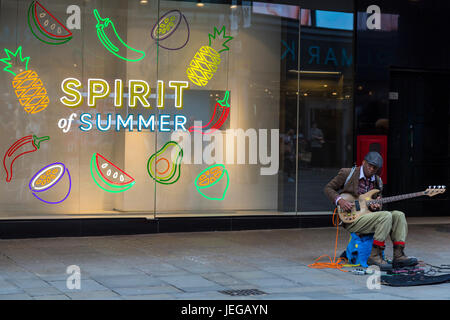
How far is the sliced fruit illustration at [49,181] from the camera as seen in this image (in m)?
11.2

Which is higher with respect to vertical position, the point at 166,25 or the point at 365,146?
the point at 166,25

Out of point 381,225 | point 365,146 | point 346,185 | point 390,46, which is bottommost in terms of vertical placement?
point 381,225

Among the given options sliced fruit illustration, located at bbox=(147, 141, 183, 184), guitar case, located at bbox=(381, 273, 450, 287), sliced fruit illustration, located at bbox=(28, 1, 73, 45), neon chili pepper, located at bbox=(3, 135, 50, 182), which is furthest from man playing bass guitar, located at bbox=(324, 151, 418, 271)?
sliced fruit illustration, located at bbox=(28, 1, 73, 45)

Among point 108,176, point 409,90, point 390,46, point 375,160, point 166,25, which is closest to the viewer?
point 375,160

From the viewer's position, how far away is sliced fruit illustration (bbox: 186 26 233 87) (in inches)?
469

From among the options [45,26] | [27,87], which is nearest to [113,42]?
[45,26]

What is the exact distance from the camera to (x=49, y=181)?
11.3 metres

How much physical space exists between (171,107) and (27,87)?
2.17 metres

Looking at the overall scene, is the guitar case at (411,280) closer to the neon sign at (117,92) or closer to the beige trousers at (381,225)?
the beige trousers at (381,225)

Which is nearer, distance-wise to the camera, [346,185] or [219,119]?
[346,185]

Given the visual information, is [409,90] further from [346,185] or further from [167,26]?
[346,185]

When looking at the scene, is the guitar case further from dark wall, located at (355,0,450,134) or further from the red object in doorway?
dark wall, located at (355,0,450,134)

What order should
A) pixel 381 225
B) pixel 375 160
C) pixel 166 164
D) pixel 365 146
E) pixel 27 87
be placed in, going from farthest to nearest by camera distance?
pixel 365 146, pixel 166 164, pixel 27 87, pixel 375 160, pixel 381 225

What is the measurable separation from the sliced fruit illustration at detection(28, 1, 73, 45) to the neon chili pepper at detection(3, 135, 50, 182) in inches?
57.0
